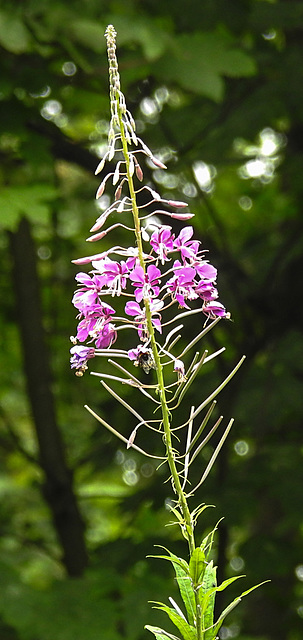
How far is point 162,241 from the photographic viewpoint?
4.47ft

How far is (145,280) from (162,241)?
0.09m

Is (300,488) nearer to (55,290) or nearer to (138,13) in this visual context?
(138,13)

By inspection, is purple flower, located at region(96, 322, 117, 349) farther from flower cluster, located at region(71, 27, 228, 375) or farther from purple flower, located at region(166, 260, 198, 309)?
purple flower, located at region(166, 260, 198, 309)

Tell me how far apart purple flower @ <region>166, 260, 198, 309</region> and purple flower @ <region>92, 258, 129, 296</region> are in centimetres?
8

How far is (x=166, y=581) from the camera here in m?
4.07

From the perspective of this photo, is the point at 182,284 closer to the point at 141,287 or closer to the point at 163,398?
the point at 141,287

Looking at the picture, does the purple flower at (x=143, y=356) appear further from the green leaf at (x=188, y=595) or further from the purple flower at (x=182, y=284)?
the green leaf at (x=188, y=595)

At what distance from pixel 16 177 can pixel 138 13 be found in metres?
1.10

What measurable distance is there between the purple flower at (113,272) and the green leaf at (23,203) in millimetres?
2070

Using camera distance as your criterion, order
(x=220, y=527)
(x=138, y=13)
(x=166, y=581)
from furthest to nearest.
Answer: (x=220, y=527), (x=166, y=581), (x=138, y=13)

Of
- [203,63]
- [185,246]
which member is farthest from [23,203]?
[185,246]

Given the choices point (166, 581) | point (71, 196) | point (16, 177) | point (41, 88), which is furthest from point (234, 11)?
point (166, 581)

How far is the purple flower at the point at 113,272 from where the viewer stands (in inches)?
52.9

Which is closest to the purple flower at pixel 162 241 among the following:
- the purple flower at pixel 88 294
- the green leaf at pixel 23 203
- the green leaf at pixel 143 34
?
the purple flower at pixel 88 294
